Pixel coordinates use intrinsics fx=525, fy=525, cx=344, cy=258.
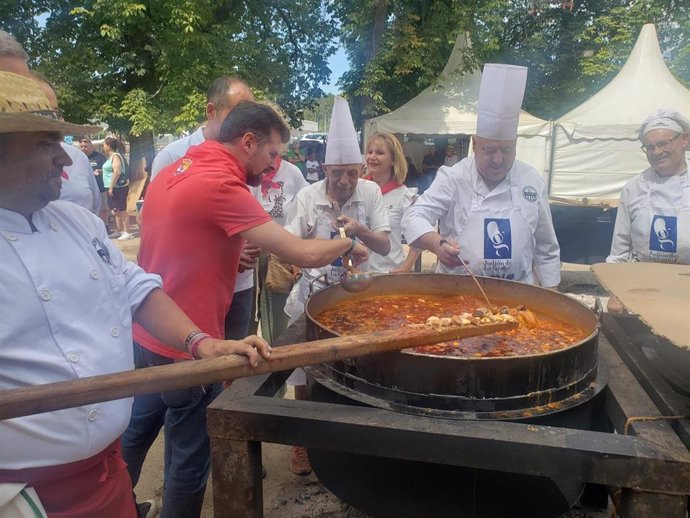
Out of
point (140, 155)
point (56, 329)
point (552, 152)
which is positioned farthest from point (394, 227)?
point (140, 155)

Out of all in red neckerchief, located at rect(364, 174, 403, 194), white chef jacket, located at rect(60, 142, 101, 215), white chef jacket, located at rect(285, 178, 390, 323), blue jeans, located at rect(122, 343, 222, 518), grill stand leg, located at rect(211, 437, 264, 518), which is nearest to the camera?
grill stand leg, located at rect(211, 437, 264, 518)

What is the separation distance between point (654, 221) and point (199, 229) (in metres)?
2.84

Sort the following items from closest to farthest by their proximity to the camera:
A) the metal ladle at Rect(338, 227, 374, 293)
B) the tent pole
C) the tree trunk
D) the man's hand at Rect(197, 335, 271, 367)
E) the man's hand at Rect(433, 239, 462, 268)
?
the man's hand at Rect(197, 335, 271, 367), the metal ladle at Rect(338, 227, 374, 293), the man's hand at Rect(433, 239, 462, 268), the tent pole, the tree trunk

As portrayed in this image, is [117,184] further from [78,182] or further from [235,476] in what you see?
[235,476]

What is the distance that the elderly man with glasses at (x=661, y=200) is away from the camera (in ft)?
10.9

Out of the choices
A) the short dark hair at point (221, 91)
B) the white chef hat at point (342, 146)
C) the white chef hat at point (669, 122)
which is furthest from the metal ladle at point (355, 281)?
the white chef hat at point (669, 122)

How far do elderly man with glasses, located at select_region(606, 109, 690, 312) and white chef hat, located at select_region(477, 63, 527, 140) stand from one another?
3.10 ft

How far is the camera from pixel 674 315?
1.62 m

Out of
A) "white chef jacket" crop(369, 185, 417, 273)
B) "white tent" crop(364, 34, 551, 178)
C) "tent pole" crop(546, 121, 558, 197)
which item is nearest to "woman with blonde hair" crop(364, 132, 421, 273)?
"white chef jacket" crop(369, 185, 417, 273)

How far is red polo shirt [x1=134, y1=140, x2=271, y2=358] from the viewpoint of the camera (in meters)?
2.23

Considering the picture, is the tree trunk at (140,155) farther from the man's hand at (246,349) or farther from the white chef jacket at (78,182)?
the man's hand at (246,349)

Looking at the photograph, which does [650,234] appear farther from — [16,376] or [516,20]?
[516,20]

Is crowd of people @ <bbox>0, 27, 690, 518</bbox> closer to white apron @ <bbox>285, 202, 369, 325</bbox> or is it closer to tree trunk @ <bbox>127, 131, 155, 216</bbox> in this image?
white apron @ <bbox>285, 202, 369, 325</bbox>

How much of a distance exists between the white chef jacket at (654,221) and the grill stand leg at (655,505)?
85.1 inches
